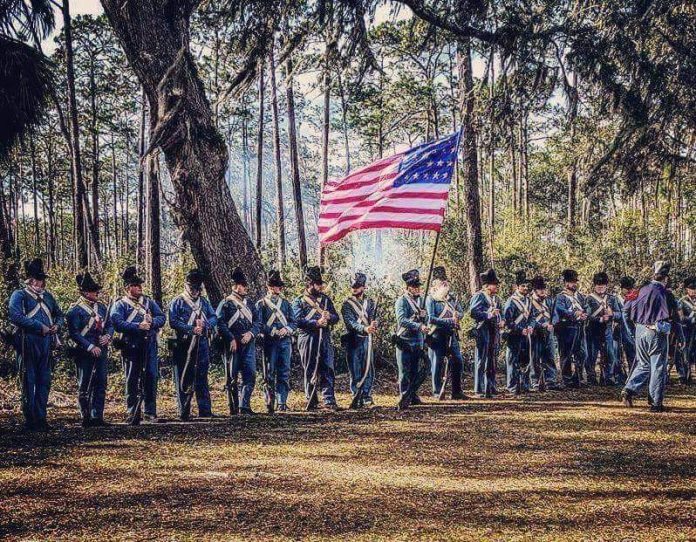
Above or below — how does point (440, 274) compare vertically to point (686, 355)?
above

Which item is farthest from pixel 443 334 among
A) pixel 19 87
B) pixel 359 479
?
pixel 19 87

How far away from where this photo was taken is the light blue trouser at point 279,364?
9.64m

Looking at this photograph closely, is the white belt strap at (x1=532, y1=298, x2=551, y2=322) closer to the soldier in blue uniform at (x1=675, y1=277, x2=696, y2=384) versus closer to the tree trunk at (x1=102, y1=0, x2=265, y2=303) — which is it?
the soldier in blue uniform at (x1=675, y1=277, x2=696, y2=384)

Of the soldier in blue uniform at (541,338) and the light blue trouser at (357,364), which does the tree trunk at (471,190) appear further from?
the light blue trouser at (357,364)

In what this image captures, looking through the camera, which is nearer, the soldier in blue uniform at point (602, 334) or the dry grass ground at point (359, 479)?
the dry grass ground at point (359, 479)

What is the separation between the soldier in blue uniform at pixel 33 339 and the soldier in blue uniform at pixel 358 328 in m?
4.22

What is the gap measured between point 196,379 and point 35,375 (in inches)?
81.3

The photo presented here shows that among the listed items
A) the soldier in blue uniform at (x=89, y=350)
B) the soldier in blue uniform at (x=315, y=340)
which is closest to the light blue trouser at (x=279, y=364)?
the soldier in blue uniform at (x=315, y=340)

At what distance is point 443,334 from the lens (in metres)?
10.7

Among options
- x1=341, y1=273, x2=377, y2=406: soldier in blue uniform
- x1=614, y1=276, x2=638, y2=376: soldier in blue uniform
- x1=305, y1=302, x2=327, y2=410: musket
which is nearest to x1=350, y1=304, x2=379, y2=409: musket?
x1=341, y1=273, x2=377, y2=406: soldier in blue uniform

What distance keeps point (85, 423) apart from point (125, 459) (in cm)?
239

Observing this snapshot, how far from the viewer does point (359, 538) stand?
4.06 metres

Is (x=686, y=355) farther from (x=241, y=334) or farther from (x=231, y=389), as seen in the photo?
(x=231, y=389)

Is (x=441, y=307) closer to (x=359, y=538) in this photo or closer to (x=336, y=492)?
(x=336, y=492)
